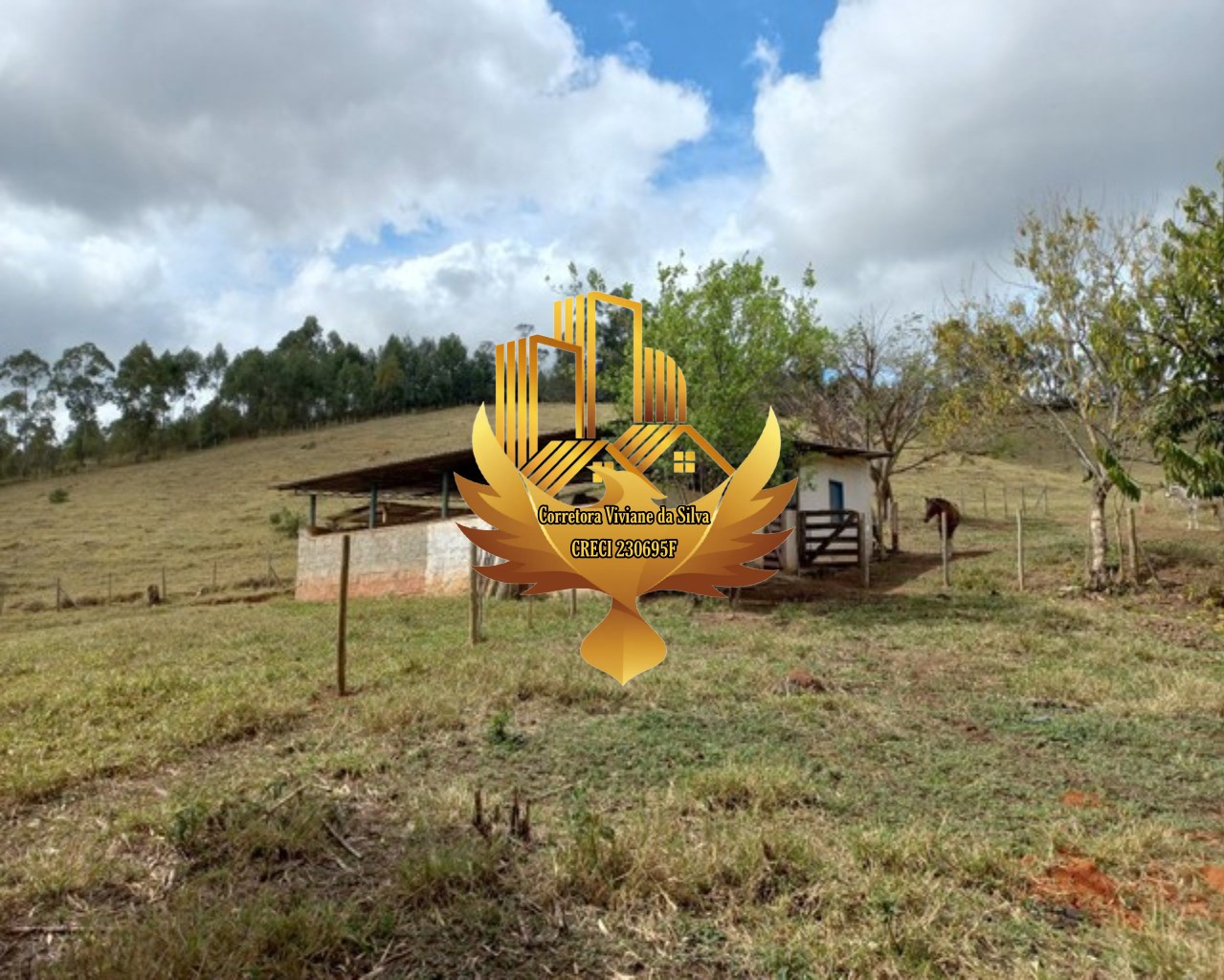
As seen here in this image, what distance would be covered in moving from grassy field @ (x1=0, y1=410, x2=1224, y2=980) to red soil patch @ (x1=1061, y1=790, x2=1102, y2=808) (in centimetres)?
3

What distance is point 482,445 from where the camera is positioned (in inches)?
239

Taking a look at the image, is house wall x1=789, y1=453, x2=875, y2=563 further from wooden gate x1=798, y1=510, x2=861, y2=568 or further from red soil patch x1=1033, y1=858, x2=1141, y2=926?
red soil patch x1=1033, y1=858, x2=1141, y2=926

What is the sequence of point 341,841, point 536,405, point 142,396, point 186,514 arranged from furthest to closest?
point 142,396, point 186,514, point 536,405, point 341,841

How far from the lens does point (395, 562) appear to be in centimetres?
1917

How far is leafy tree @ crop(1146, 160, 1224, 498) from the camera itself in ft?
34.5

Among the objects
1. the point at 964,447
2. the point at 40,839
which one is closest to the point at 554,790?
the point at 40,839

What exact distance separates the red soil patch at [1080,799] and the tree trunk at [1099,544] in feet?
35.5

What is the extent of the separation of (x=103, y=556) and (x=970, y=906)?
1400 inches

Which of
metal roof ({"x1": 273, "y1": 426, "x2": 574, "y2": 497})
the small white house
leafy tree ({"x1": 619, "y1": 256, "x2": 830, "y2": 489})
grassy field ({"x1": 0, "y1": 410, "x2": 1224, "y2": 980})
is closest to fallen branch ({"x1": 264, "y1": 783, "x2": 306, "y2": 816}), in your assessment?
grassy field ({"x1": 0, "y1": 410, "x2": 1224, "y2": 980})

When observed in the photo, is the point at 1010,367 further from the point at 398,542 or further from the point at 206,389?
the point at 206,389

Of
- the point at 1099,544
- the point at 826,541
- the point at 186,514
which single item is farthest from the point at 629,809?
the point at 186,514

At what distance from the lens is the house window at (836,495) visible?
21.2m

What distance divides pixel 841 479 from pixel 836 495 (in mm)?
464

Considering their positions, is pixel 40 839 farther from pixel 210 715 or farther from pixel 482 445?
pixel 482 445
